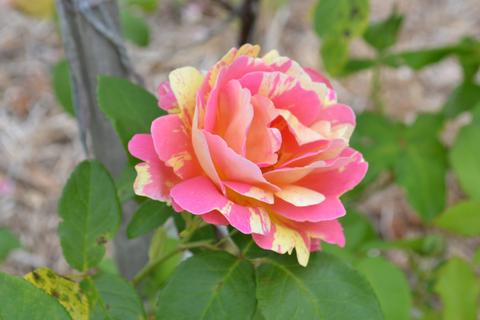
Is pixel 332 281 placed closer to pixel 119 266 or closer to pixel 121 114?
pixel 121 114

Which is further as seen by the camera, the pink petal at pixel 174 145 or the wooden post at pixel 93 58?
the wooden post at pixel 93 58

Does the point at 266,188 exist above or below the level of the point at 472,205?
above

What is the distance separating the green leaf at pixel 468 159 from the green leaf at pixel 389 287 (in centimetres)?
25

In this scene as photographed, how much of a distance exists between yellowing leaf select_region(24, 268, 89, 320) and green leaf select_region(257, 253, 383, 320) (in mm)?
202

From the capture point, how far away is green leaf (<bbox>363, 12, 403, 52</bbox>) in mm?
1497

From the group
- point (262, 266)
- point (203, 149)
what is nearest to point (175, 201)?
point (203, 149)

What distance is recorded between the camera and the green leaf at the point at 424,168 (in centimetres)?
139

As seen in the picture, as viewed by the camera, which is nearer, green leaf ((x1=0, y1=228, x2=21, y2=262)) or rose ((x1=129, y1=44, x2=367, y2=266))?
rose ((x1=129, y1=44, x2=367, y2=266))

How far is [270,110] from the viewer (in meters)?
0.69

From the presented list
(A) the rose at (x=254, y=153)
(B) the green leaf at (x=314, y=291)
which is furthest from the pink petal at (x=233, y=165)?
(B) the green leaf at (x=314, y=291)

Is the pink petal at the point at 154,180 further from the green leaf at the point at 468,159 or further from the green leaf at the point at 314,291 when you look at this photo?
the green leaf at the point at 468,159

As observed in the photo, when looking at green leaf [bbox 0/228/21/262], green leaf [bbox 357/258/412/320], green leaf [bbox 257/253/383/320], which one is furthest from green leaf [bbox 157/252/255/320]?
green leaf [bbox 0/228/21/262]

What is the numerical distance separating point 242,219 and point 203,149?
84 mm

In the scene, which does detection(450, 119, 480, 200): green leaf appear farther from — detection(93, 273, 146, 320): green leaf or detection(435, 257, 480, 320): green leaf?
detection(93, 273, 146, 320): green leaf
